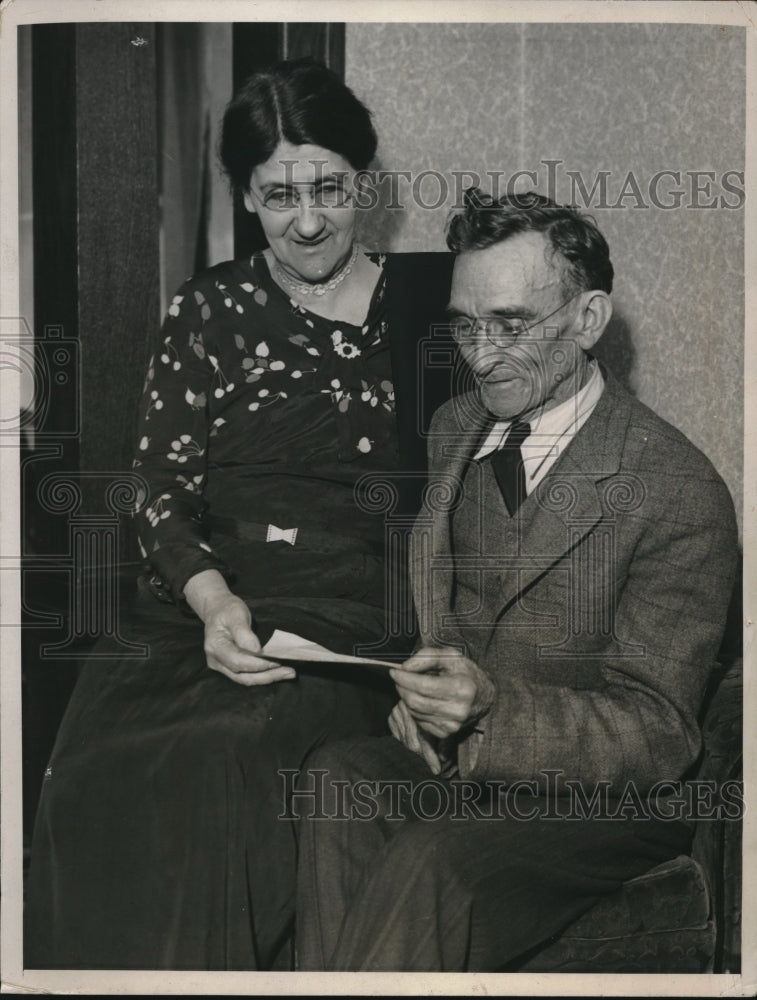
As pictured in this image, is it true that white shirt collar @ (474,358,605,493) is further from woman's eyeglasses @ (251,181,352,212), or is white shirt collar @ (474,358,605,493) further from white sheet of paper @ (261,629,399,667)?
woman's eyeglasses @ (251,181,352,212)

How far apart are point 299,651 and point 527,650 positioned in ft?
1.49

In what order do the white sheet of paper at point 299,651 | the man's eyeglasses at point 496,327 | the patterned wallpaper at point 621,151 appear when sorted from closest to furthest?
the white sheet of paper at point 299,651, the man's eyeglasses at point 496,327, the patterned wallpaper at point 621,151

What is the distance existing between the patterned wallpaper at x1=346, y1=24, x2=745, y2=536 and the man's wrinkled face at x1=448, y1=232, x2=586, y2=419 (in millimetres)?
136

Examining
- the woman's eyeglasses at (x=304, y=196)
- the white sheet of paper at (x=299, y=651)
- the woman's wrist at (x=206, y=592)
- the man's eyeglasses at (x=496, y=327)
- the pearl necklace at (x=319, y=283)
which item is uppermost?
the woman's eyeglasses at (x=304, y=196)

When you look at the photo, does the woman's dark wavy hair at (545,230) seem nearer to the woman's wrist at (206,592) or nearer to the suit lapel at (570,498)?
the suit lapel at (570,498)

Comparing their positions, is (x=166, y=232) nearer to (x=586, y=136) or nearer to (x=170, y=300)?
(x=170, y=300)

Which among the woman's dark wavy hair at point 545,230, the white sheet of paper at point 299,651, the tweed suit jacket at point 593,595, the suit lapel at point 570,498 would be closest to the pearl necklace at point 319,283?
the woman's dark wavy hair at point 545,230

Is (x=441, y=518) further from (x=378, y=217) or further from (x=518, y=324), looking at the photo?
(x=378, y=217)

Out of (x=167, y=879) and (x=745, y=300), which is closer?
(x=167, y=879)

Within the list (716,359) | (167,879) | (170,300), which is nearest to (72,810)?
(167,879)

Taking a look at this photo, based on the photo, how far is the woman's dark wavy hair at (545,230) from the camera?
7.43 feet

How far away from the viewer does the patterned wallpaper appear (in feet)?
7.75

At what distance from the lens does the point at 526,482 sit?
2312 mm

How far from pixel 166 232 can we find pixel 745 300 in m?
1.23
